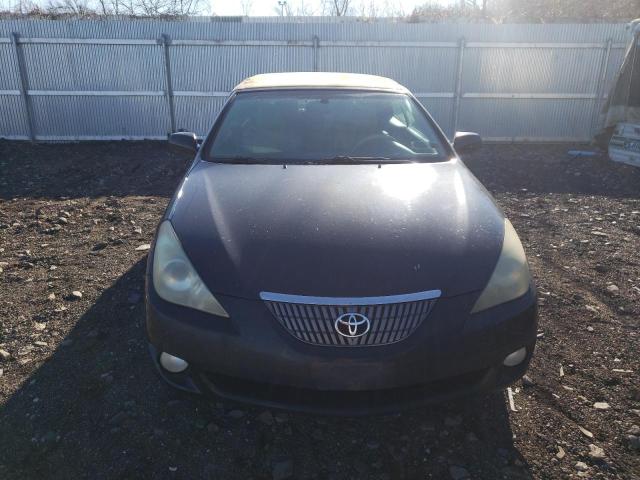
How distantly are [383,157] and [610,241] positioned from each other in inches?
115

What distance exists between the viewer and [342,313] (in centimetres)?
198

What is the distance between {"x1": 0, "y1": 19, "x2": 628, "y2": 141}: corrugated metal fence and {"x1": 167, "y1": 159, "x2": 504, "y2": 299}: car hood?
7.27 meters

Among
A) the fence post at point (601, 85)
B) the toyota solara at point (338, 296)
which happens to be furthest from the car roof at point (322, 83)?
the fence post at point (601, 85)

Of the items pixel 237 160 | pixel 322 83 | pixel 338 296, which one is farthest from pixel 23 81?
pixel 338 296

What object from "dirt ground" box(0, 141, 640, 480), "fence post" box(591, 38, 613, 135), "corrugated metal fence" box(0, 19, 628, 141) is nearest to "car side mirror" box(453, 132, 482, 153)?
"dirt ground" box(0, 141, 640, 480)

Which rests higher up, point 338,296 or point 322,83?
point 322,83

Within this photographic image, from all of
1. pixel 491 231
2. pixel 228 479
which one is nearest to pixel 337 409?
pixel 228 479

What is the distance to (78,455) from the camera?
217 centimetres

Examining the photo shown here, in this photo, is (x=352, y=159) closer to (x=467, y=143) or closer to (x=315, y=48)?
(x=467, y=143)

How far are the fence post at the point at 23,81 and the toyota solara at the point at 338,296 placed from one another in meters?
8.55

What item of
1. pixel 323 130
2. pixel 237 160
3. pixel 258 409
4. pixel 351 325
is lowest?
pixel 258 409

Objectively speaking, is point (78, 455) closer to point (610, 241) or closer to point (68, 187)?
point (610, 241)

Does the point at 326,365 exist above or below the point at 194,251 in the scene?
below

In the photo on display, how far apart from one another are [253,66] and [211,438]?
8482mm
